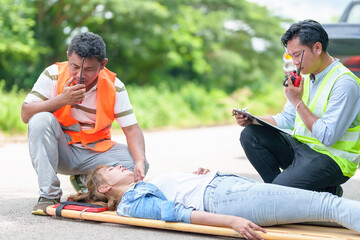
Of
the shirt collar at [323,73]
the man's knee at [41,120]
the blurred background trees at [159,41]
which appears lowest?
the man's knee at [41,120]

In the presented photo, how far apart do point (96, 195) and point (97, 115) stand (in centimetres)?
85

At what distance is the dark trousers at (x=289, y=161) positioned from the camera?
4527 mm

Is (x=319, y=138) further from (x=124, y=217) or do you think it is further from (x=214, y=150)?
(x=214, y=150)

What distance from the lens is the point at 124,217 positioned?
14.6 ft

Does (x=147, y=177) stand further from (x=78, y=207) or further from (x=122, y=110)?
(x=78, y=207)

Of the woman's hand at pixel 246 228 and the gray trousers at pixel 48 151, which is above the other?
the gray trousers at pixel 48 151

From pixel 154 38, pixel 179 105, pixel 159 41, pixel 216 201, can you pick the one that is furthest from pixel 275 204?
pixel 159 41

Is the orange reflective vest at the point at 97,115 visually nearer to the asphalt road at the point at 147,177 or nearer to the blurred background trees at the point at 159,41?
the asphalt road at the point at 147,177

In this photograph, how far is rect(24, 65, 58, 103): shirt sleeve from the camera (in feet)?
16.8

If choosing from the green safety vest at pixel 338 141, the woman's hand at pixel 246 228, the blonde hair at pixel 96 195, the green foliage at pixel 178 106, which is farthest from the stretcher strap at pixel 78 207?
the green foliage at pixel 178 106

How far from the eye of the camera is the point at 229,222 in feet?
13.0

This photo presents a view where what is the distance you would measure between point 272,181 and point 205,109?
16846mm

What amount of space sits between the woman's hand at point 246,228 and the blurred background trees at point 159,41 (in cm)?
1360

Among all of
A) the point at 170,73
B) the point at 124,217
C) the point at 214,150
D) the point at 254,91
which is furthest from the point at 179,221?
the point at 254,91
